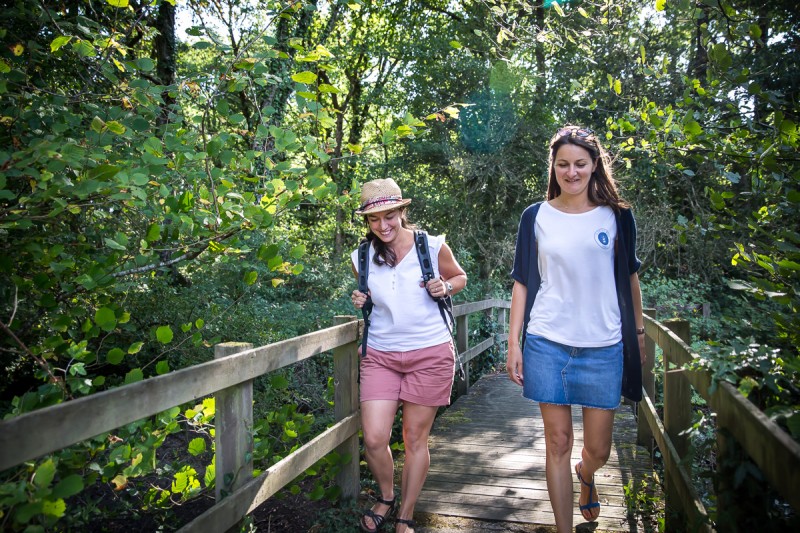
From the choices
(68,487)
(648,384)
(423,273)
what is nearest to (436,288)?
(423,273)

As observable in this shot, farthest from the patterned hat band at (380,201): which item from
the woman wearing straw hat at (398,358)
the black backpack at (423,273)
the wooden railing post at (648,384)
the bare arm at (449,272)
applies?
the wooden railing post at (648,384)

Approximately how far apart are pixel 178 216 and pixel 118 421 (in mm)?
1181

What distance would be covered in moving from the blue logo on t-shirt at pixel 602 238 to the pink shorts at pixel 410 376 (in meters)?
1.11

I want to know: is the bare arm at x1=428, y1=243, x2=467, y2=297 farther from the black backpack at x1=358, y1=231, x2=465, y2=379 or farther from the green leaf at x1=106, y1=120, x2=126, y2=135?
the green leaf at x1=106, y1=120, x2=126, y2=135

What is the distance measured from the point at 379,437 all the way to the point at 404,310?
73 centimetres

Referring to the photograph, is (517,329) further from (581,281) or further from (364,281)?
(364,281)

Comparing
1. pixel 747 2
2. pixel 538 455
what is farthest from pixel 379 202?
pixel 747 2

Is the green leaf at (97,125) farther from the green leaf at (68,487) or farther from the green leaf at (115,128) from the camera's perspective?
the green leaf at (68,487)

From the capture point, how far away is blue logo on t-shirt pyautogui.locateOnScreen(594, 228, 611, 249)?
327 centimetres

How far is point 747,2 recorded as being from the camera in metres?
8.74

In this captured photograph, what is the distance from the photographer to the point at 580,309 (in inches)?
129

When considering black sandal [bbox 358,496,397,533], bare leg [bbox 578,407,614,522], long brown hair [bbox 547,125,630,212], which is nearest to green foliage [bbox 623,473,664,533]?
bare leg [bbox 578,407,614,522]

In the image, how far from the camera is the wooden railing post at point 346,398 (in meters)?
4.28

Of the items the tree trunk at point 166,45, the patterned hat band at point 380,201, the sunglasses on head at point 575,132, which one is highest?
the tree trunk at point 166,45
